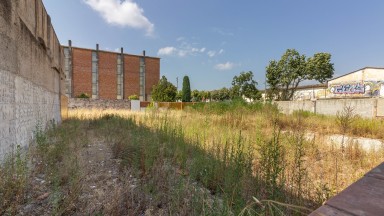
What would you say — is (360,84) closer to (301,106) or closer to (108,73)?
(301,106)

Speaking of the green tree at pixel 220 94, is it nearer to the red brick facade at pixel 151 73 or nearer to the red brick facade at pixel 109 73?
the red brick facade at pixel 151 73

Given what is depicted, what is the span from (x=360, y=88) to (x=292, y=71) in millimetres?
8484

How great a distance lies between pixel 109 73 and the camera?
35531 mm

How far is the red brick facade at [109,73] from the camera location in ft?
109

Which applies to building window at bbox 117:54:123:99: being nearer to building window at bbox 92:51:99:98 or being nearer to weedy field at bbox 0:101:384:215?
building window at bbox 92:51:99:98

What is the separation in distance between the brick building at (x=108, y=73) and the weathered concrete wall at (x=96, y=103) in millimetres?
7925

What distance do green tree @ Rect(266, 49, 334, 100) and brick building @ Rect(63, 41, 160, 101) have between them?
20.5 metres

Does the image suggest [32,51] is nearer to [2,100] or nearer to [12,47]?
[12,47]

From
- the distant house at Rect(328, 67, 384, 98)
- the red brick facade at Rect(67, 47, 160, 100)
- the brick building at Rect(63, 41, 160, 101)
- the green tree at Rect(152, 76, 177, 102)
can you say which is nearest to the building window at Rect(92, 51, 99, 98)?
the brick building at Rect(63, 41, 160, 101)

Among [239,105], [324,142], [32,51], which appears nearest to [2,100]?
[32,51]

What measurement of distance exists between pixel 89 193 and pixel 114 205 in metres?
0.62

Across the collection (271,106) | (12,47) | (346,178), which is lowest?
(346,178)

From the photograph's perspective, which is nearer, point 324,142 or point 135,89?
point 324,142

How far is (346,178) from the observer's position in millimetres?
3314
